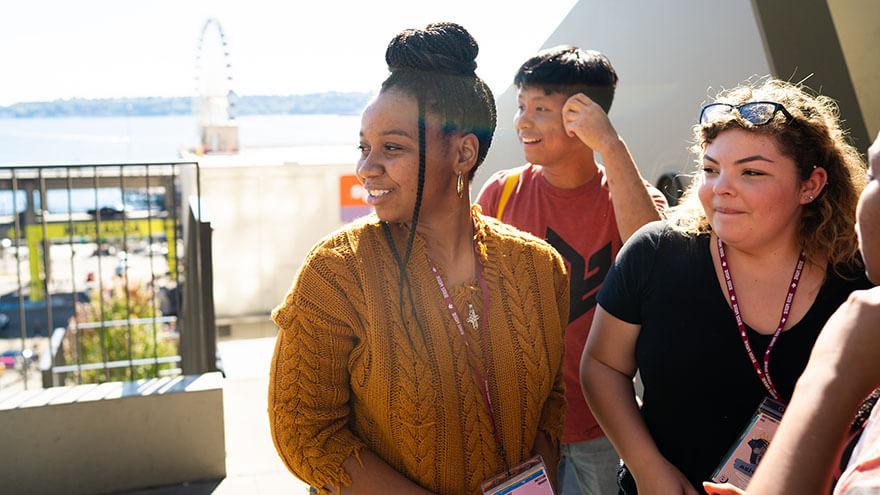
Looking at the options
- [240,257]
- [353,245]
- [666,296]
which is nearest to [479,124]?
[353,245]

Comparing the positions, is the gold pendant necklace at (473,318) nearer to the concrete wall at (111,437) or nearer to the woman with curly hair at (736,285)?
the woman with curly hair at (736,285)

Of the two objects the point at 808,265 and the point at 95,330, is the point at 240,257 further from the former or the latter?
the point at 808,265

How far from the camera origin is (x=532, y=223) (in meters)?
3.18

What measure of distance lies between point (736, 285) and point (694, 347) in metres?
0.19

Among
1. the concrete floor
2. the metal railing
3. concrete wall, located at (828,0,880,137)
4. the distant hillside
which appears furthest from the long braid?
the distant hillside

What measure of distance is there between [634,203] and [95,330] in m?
8.42

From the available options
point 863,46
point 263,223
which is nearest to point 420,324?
point 863,46

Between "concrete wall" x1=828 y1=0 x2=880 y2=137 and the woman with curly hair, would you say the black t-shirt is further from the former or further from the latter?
"concrete wall" x1=828 y1=0 x2=880 y2=137

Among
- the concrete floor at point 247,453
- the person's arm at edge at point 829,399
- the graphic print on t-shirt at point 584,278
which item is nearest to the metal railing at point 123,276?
the concrete floor at point 247,453

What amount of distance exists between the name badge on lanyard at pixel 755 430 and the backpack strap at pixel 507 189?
1.35 metres

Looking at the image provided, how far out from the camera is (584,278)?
120 inches

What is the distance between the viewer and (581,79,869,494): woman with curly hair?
2.08 meters

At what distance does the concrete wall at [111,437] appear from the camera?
4875 mm

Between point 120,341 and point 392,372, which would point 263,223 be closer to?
point 120,341
